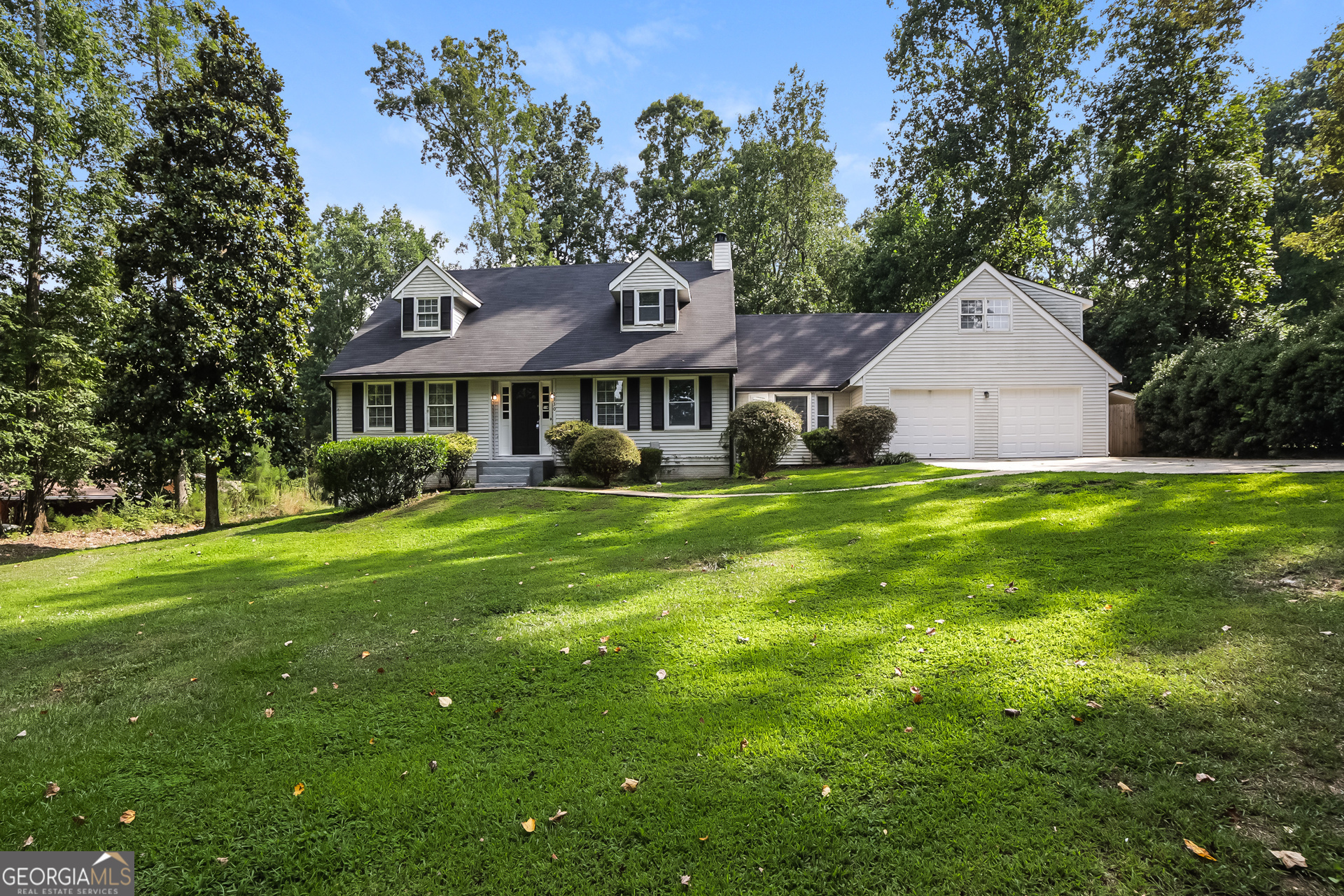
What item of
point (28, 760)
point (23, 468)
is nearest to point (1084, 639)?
point (28, 760)

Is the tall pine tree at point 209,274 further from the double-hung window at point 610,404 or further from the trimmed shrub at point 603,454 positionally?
the double-hung window at point 610,404

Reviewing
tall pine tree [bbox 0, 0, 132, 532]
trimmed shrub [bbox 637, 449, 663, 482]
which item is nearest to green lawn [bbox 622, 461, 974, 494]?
trimmed shrub [bbox 637, 449, 663, 482]

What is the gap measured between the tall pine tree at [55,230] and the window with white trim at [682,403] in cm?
1505

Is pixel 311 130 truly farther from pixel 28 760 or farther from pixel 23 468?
pixel 28 760

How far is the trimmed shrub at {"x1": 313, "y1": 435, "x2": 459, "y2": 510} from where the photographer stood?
12.1m

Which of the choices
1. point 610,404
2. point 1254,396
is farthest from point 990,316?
point 610,404

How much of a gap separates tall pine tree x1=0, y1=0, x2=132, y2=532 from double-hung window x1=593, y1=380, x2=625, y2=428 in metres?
12.9

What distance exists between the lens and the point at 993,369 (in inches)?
707

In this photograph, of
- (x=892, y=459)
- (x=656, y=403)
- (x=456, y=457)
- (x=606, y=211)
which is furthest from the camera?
(x=606, y=211)

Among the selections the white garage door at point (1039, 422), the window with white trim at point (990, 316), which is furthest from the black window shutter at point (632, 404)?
the white garage door at point (1039, 422)

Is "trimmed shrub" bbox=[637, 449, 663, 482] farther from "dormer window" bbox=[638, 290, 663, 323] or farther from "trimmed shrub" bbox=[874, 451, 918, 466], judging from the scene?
"trimmed shrub" bbox=[874, 451, 918, 466]

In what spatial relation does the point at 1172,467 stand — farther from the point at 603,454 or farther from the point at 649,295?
the point at 649,295

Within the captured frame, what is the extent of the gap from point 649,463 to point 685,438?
7.09ft

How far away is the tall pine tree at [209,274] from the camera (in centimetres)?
1171
